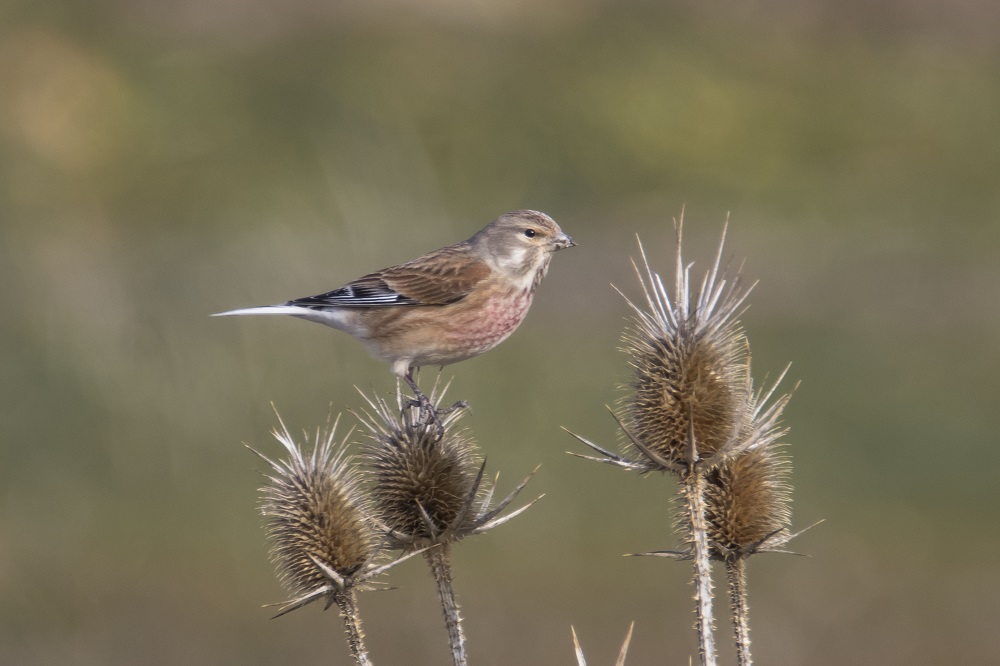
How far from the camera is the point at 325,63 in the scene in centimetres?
2984

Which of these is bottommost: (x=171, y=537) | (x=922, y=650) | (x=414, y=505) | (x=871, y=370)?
(x=414, y=505)

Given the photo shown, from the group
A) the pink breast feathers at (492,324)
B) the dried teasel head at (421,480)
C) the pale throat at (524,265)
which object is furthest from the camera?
the pale throat at (524,265)

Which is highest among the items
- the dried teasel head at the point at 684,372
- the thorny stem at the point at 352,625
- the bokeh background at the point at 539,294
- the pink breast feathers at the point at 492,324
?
the bokeh background at the point at 539,294

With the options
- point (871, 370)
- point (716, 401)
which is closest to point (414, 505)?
point (716, 401)

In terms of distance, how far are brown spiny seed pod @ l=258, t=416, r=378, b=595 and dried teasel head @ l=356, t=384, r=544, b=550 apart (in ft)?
0.46

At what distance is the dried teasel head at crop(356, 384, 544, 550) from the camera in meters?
5.50

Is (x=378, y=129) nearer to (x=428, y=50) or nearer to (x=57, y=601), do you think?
(x=428, y=50)

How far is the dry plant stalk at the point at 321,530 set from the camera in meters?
5.19

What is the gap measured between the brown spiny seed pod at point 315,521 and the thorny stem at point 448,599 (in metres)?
0.26

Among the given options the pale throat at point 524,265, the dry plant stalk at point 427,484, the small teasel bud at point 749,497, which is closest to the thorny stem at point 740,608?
the small teasel bud at point 749,497

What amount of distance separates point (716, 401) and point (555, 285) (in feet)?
71.4

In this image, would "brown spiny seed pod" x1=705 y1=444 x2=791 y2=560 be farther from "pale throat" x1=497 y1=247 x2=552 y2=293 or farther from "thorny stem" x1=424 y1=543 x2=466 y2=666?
"pale throat" x1=497 y1=247 x2=552 y2=293

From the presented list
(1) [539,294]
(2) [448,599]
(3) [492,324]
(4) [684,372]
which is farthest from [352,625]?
(1) [539,294]

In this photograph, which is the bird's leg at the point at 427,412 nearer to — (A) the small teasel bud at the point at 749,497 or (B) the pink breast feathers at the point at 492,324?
(B) the pink breast feathers at the point at 492,324
